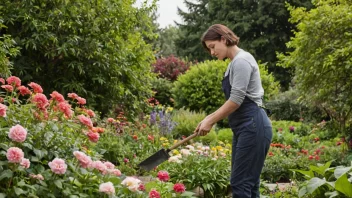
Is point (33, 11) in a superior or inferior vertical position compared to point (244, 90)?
superior

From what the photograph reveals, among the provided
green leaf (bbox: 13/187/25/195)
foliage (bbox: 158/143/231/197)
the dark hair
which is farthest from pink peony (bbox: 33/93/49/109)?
foliage (bbox: 158/143/231/197)

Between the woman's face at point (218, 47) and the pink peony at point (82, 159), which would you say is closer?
the pink peony at point (82, 159)


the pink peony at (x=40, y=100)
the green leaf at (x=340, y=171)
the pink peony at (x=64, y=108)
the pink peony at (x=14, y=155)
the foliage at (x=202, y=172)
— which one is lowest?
the green leaf at (x=340, y=171)

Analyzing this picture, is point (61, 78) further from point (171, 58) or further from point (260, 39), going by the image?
point (260, 39)

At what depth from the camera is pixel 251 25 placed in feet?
90.7

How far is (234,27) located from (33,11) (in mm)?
21561

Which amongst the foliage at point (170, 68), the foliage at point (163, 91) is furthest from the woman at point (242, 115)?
the foliage at point (170, 68)

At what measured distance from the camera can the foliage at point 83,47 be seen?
6.78 metres

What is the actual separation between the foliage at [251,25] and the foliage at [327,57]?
18055mm

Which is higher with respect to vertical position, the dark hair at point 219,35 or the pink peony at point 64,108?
the dark hair at point 219,35

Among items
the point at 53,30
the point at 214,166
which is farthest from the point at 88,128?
the point at 53,30

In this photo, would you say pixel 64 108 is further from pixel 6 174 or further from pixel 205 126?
pixel 205 126

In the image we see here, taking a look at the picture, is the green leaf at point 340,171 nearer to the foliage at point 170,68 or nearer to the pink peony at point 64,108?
the pink peony at point 64,108

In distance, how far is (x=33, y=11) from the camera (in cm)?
679
